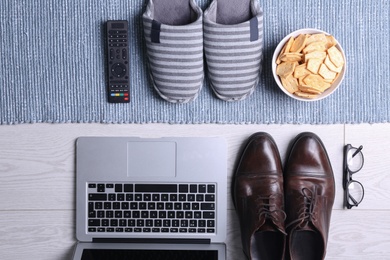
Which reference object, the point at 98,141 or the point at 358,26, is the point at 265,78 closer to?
the point at 358,26

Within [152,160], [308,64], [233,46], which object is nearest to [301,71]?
[308,64]

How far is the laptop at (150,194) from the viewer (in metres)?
1.07

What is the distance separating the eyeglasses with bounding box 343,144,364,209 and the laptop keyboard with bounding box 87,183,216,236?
0.93 feet

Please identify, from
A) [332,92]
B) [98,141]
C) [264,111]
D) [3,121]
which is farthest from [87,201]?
[332,92]

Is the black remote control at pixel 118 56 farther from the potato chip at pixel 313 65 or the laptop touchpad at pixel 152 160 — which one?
the potato chip at pixel 313 65

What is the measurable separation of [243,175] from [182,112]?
19 centimetres

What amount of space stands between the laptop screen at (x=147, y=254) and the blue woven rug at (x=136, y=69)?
0.27 m

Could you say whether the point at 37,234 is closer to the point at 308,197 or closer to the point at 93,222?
the point at 93,222

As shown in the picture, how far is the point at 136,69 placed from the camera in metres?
1.09

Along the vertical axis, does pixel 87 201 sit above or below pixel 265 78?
below

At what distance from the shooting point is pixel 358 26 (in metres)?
1.08

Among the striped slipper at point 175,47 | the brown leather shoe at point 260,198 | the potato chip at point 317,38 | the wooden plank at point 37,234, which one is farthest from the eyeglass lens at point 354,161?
the wooden plank at point 37,234

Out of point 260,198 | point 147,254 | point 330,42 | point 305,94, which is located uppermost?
point 330,42

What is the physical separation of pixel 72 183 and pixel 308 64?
1.81 ft
